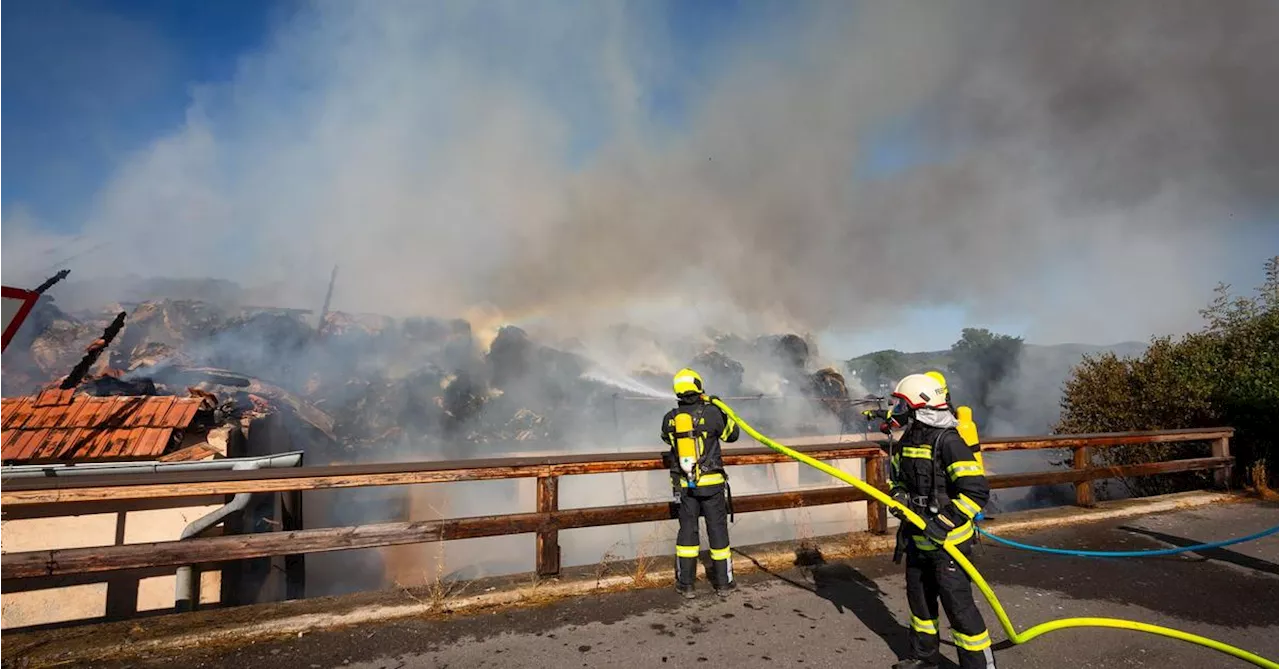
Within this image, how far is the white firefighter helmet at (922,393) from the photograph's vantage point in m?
3.23

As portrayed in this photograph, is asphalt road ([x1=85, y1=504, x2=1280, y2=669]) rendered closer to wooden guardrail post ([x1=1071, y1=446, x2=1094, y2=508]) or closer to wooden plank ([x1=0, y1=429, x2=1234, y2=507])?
wooden plank ([x1=0, y1=429, x2=1234, y2=507])

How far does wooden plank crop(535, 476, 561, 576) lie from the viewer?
4258mm

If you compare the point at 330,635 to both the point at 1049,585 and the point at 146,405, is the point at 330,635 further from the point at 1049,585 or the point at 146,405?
the point at 146,405

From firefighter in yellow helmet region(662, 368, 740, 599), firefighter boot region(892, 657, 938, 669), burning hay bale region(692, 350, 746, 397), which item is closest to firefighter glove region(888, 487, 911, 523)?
firefighter boot region(892, 657, 938, 669)

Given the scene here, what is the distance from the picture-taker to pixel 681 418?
4.42 m

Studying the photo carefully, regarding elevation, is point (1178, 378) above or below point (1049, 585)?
above

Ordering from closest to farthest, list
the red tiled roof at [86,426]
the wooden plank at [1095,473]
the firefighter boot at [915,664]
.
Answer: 1. the firefighter boot at [915,664]
2. the wooden plank at [1095,473]
3. the red tiled roof at [86,426]

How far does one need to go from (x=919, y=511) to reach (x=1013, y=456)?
26447 mm

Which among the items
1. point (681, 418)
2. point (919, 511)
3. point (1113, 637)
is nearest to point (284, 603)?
point (681, 418)

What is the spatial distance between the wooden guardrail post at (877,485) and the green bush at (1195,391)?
7.19 meters

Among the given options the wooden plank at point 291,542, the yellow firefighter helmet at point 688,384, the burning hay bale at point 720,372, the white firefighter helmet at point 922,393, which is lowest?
the wooden plank at point 291,542

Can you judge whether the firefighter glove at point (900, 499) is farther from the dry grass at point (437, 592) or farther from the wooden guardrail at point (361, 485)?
the dry grass at point (437, 592)

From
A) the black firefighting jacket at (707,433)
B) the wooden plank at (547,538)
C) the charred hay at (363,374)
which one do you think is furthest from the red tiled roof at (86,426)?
the black firefighting jacket at (707,433)

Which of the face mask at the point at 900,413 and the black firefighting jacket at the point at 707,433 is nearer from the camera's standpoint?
the face mask at the point at 900,413
